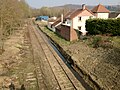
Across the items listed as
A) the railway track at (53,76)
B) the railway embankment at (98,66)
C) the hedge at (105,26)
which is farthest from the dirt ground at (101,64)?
the hedge at (105,26)

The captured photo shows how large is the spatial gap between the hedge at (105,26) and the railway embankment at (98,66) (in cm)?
633

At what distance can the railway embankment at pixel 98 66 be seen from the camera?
48.3ft

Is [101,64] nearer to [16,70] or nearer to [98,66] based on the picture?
[98,66]

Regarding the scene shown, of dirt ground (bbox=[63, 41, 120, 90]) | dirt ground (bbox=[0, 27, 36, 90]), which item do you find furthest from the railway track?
dirt ground (bbox=[63, 41, 120, 90])

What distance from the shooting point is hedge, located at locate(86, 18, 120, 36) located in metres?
28.4

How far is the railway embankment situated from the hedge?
6.33 meters

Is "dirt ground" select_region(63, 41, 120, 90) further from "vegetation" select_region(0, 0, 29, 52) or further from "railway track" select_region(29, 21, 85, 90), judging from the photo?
"vegetation" select_region(0, 0, 29, 52)

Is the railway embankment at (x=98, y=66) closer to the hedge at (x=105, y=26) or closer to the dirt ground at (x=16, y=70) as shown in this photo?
the dirt ground at (x=16, y=70)

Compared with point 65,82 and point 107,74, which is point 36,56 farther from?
point 107,74

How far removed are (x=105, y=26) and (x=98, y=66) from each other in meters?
13.3

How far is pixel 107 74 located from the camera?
52.9 ft

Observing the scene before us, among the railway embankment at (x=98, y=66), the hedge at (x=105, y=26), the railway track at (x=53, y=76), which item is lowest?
the railway track at (x=53, y=76)

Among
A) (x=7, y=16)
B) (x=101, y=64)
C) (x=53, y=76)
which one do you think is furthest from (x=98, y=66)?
(x=7, y=16)

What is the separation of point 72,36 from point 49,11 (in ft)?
427
